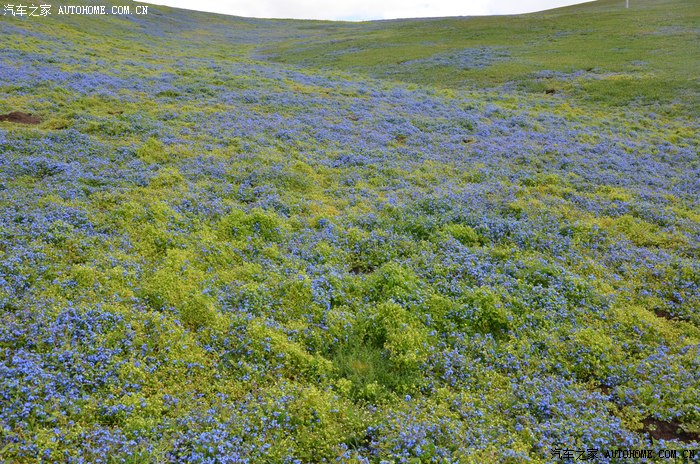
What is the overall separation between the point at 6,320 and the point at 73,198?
6.09 metres

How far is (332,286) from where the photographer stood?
10688 millimetres

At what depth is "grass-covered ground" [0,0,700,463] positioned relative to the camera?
7105 millimetres

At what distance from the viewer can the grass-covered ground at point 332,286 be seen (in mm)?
7105

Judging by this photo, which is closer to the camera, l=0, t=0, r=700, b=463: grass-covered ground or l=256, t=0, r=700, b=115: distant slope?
l=0, t=0, r=700, b=463: grass-covered ground

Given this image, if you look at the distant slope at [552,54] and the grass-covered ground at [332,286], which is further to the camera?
the distant slope at [552,54]

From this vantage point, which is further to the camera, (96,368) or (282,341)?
(282,341)

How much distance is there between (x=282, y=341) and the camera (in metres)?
8.75

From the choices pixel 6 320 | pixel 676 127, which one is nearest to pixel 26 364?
pixel 6 320

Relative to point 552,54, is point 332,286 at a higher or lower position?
lower

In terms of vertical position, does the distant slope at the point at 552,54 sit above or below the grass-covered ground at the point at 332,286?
above

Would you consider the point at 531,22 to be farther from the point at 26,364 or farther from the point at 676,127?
the point at 26,364

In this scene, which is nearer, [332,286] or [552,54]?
[332,286]

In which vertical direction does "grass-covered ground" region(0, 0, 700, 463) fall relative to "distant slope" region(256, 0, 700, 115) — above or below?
below

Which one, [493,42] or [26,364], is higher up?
[493,42]
